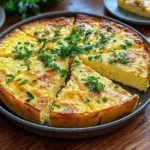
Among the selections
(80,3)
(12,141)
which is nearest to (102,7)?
(80,3)

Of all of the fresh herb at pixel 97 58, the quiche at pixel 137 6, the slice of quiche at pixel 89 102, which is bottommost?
the slice of quiche at pixel 89 102

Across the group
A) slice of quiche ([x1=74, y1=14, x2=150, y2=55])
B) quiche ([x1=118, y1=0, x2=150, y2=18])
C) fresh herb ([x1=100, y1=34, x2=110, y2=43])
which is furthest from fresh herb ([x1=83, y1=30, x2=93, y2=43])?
quiche ([x1=118, y1=0, x2=150, y2=18])

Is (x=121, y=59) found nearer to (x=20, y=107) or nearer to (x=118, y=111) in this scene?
(x=118, y=111)

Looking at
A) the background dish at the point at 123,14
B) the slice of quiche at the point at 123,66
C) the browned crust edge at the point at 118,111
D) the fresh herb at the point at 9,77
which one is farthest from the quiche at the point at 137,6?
the fresh herb at the point at 9,77

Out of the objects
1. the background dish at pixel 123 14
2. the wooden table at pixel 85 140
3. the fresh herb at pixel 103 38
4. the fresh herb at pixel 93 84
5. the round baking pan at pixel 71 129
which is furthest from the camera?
the background dish at pixel 123 14

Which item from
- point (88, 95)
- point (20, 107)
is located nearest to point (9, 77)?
point (20, 107)

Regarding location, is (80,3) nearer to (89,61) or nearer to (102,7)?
(102,7)

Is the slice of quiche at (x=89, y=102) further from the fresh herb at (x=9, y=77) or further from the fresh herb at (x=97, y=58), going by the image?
the fresh herb at (x=9, y=77)
